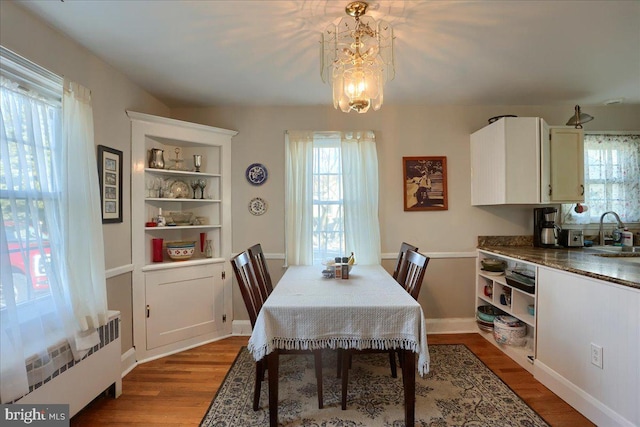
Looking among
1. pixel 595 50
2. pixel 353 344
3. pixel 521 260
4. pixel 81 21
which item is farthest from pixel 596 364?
pixel 81 21

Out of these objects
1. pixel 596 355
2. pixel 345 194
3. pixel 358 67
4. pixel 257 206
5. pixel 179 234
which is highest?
pixel 358 67

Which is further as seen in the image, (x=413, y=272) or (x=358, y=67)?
(x=413, y=272)

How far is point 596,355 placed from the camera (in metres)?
1.78

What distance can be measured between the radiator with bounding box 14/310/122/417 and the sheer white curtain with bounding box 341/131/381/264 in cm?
208

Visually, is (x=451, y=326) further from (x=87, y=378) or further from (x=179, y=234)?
(x=87, y=378)

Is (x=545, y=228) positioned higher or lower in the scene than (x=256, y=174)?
lower

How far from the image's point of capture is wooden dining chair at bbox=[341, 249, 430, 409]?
1850 millimetres

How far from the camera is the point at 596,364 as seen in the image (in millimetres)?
1780

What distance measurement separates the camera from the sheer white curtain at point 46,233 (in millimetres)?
1380

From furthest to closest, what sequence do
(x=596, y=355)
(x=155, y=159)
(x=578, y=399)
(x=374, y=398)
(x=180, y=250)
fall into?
(x=180, y=250), (x=155, y=159), (x=374, y=398), (x=578, y=399), (x=596, y=355)

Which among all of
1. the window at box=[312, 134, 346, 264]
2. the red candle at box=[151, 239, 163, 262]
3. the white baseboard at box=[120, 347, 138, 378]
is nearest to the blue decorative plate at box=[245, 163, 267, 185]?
the window at box=[312, 134, 346, 264]

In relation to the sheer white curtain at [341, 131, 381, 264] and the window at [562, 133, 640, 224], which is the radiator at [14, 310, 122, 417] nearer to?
the sheer white curtain at [341, 131, 381, 264]

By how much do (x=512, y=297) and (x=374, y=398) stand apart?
1.51 metres

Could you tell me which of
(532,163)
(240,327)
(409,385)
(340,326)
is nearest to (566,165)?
(532,163)
